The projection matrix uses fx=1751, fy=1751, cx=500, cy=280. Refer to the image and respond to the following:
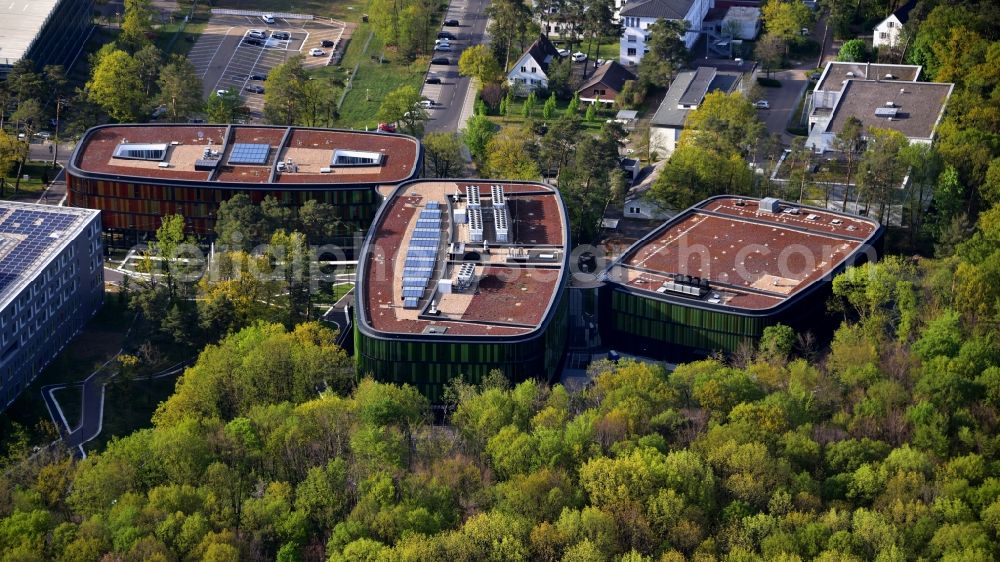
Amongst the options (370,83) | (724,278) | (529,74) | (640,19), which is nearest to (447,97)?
(370,83)

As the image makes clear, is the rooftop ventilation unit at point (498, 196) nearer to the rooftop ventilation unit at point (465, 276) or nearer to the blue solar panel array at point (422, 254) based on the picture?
the blue solar panel array at point (422, 254)

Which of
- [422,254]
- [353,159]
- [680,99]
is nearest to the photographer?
[422,254]

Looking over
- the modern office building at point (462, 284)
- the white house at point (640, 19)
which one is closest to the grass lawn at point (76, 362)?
the modern office building at point (462, 284)

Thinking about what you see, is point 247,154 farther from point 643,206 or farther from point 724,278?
point 724,278

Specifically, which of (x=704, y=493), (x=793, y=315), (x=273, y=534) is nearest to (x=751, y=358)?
(x=793, y=315)

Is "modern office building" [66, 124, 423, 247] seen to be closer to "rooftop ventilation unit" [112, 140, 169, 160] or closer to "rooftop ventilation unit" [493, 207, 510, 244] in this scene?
"rooftop ventilation unit" [112, 140, 169, 160]

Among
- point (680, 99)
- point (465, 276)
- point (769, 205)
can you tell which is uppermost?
point (680, 99)
